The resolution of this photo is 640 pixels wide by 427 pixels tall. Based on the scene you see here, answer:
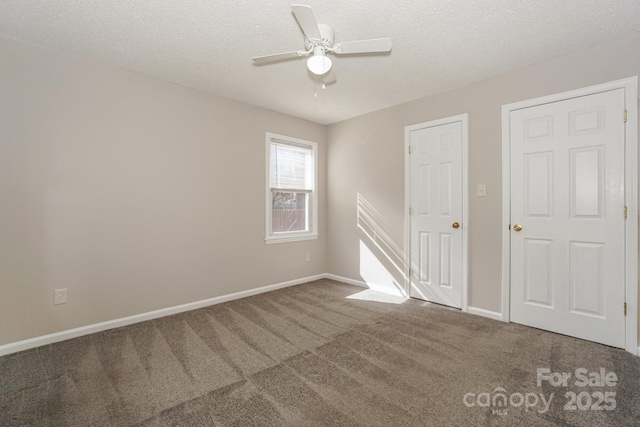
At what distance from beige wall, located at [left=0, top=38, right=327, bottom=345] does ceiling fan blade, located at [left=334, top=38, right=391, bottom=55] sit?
2088mm

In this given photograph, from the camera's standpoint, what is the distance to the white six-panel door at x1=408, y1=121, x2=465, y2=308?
3.36m

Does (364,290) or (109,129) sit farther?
(364,290)

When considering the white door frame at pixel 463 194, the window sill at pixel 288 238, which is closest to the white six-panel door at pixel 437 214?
the white door frame at pixel 463 194

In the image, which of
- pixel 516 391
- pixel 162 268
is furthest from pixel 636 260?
pixel 162 268

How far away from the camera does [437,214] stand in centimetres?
353

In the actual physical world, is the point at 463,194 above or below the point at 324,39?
below

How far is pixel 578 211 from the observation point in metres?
2.61

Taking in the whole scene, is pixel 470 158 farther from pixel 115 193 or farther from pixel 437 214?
pixel 115 193

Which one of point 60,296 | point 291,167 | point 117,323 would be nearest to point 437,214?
point 291,167

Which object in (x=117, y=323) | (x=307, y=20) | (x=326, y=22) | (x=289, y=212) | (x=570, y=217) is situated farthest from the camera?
(x=289, y=212)

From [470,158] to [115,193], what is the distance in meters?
3.74

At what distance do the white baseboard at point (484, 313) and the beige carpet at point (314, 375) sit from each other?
0.33 ft

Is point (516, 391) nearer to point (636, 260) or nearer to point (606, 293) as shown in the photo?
point (606, 293)

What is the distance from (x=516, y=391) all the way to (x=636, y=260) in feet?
5.14
